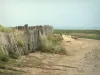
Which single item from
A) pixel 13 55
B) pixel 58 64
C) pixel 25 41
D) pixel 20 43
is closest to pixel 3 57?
Result: pixel 13 55

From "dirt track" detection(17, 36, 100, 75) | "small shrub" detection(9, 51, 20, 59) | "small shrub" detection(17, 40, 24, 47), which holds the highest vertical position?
"small shrub" detection(17, 40, 24, 47)

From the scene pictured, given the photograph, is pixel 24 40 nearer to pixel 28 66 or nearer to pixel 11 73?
pixel 28 66

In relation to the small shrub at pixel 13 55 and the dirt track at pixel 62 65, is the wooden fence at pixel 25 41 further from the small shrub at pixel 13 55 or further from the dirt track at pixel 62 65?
the dirt track at pixel 62 65

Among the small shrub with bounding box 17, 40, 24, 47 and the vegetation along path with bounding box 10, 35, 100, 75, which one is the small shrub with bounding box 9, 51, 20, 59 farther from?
the small shrub with bounding box 17, 40, 24, 47

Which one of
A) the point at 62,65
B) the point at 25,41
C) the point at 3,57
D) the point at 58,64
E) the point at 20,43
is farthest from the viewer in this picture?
the point at 25,41

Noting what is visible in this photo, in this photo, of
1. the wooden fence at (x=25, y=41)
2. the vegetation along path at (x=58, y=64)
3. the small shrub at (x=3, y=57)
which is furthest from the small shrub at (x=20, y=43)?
the small shrub at (x=3, y=57)

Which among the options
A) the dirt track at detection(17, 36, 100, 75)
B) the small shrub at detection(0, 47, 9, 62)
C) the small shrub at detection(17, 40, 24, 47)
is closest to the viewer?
the dirt track at detection(17, 36, 100, 75)

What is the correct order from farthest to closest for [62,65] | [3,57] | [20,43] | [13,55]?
1. [20,43]
2. [13,55]
3. [62,65]
4. [3,57]

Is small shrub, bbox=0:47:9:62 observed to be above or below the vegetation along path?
above

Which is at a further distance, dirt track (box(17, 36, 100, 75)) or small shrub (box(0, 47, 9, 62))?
small shrub (box(0, 47, 9, 62))

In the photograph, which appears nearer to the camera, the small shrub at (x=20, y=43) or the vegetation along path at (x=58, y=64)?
the vegetation along path at (x=58, y=64)

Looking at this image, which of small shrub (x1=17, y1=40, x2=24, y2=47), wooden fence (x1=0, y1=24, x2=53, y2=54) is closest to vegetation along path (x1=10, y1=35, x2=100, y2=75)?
wooden fence (x1=0, y1=24, x2=53, y2=54)

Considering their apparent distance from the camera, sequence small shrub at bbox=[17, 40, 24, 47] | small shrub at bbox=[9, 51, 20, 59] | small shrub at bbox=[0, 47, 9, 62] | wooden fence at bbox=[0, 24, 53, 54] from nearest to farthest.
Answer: small shrub at bbox=[0, 47, 9, 62] < wooden fence at bbox=[0, 24, 53, 54] < small shrub at bbox=[9, 51, 20, 59] < small shrub at bbox=[17, 40, 24, 47]

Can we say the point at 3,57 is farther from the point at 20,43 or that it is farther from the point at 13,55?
the point at 20,43
